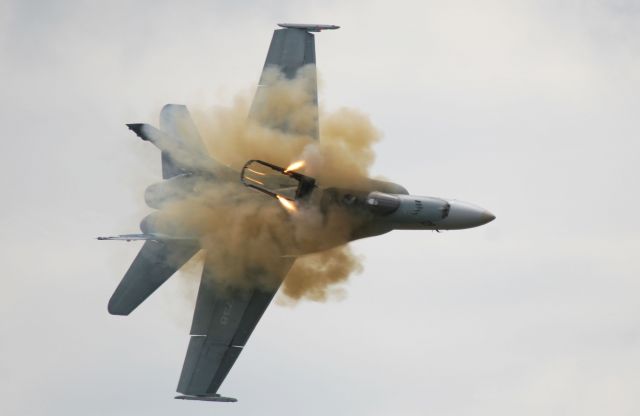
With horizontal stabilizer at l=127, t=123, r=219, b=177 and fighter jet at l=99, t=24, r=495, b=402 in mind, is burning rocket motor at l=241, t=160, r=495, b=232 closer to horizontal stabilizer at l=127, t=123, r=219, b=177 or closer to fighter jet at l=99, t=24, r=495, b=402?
fighter jet at l=99, t=24, r=495, b=402

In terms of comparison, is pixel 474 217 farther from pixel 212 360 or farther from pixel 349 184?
pixel 212 360

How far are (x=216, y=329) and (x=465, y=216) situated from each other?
9.28 meters

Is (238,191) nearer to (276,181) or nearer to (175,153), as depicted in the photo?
(276,181)

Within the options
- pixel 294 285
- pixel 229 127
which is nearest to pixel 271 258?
pixel 294 285

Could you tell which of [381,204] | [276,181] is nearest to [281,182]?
[276,181]

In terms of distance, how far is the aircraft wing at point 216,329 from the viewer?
46625 millimetres

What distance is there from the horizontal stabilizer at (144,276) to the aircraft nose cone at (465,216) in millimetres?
8516

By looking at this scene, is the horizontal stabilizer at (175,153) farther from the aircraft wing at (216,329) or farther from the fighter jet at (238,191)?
the aircraft wing at (216,329)

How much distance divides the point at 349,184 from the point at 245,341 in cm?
682

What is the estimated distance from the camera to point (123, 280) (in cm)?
4634

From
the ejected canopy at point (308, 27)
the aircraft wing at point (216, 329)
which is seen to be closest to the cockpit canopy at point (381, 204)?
the aircraft wing at point (216, 329)

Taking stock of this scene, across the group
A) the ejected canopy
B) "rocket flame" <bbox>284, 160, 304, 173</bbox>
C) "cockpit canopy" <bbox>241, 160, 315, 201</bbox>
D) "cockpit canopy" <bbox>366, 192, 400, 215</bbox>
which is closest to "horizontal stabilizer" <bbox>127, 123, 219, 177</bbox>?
"cockpit canopy" <bbox>241, 160, 315, 201</bbox>

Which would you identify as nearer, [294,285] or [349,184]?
[349,184]

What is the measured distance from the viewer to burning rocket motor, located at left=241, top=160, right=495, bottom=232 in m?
44.2
